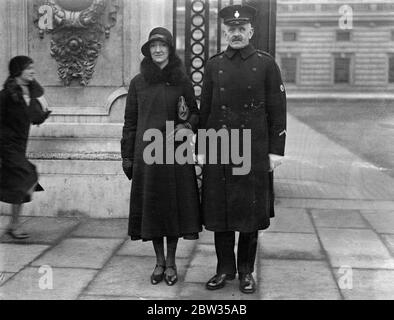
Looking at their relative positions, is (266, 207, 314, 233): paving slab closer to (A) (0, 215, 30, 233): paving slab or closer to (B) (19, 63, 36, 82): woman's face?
(A) (0, 215, 30, 233): paving slab

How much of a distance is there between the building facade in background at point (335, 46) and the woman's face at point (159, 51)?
37.1 metres

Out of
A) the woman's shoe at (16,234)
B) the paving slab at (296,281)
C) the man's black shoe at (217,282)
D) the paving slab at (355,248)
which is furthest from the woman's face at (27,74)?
the paving slab at (355,248)

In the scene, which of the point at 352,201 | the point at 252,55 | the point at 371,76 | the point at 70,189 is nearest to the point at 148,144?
the point at 252,55

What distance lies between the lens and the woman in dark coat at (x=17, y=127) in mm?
5844

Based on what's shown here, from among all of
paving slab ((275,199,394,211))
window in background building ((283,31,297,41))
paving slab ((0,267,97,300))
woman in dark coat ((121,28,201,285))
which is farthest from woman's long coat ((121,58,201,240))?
window in background building ((283,31,297,41))

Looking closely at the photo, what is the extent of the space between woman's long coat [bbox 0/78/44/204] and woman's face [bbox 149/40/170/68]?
5.94 feet

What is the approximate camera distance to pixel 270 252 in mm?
5777

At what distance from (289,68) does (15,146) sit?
125 ft

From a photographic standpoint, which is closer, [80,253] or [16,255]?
[16,255]

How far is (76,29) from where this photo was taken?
695 centimetres

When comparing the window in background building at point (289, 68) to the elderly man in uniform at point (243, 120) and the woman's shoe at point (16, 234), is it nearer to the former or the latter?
the woman's shoe at point (16, 234)

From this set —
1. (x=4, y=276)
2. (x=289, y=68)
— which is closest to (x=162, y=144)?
(x=4, y=276)

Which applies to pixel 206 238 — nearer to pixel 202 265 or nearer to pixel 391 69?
pixel 202 265

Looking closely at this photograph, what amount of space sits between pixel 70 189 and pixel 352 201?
3821 millimetres
